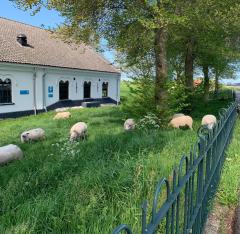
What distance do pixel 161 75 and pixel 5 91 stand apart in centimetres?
1166

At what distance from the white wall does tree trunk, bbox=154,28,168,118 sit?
1092 centimetres

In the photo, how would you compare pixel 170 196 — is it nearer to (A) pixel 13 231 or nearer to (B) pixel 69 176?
(A) pixel 13 231

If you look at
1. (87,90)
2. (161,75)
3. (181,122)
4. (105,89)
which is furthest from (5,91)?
(105,89)

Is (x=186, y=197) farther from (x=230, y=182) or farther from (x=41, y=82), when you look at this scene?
(x=41, y=82)

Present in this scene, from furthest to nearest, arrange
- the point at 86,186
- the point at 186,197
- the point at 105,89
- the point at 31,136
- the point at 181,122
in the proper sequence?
the point at 105,89 → the point at 181,122 → the point at 31,136 → the point at 86,186 → the point at 186,197

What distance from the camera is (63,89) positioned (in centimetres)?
2895

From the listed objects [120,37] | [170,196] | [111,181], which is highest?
[120,37]

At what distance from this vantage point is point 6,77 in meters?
22.6

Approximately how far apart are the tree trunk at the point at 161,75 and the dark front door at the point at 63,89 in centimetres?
1424

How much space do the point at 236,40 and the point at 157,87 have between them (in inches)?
459

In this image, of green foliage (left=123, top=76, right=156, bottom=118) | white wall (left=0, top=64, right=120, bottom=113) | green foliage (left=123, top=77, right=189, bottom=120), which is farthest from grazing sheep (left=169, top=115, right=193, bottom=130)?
white wall (left=0, top=64, right=120, bottom=113)

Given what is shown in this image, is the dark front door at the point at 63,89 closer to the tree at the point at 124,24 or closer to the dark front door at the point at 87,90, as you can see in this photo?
the dark front door at the point at 87,90

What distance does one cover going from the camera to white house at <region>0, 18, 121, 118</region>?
2309 cm

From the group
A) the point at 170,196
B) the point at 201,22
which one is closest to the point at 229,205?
the point at 170,196
